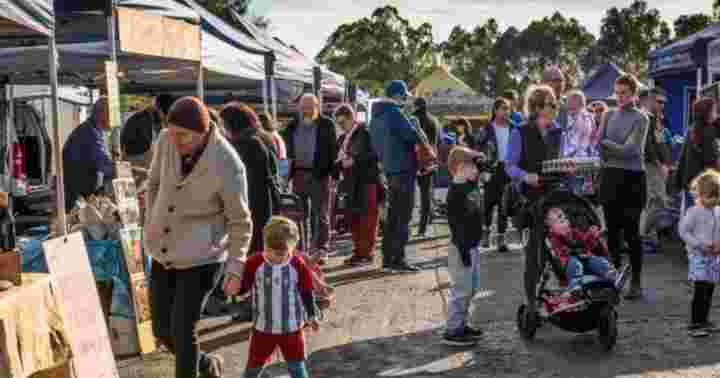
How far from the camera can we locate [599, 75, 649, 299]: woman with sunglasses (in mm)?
8141

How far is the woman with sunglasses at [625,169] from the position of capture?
8.14m

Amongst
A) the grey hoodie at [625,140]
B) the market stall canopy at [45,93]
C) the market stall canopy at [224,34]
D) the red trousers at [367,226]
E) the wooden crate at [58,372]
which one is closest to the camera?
the wooden crate at [58,372]

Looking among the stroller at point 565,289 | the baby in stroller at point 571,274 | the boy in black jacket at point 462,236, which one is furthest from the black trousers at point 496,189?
the boy in black jacket at point 462,236

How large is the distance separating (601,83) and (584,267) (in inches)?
713

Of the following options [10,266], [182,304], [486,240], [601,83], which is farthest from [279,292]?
[601,83]

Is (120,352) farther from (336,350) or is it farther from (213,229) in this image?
(213,229)

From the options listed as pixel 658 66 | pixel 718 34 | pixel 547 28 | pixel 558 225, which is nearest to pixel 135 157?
pixel 558 225

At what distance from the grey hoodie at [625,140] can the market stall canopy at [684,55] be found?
159 inches

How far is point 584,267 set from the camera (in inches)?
263

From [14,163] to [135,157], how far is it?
7.87m

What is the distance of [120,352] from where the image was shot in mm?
6863

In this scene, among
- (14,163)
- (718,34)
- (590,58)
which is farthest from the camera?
(590,58)

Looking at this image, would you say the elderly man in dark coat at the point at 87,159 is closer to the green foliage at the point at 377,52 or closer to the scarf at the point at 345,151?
the scarf at the point at 345,151

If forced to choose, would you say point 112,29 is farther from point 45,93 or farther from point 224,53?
point 45,93
